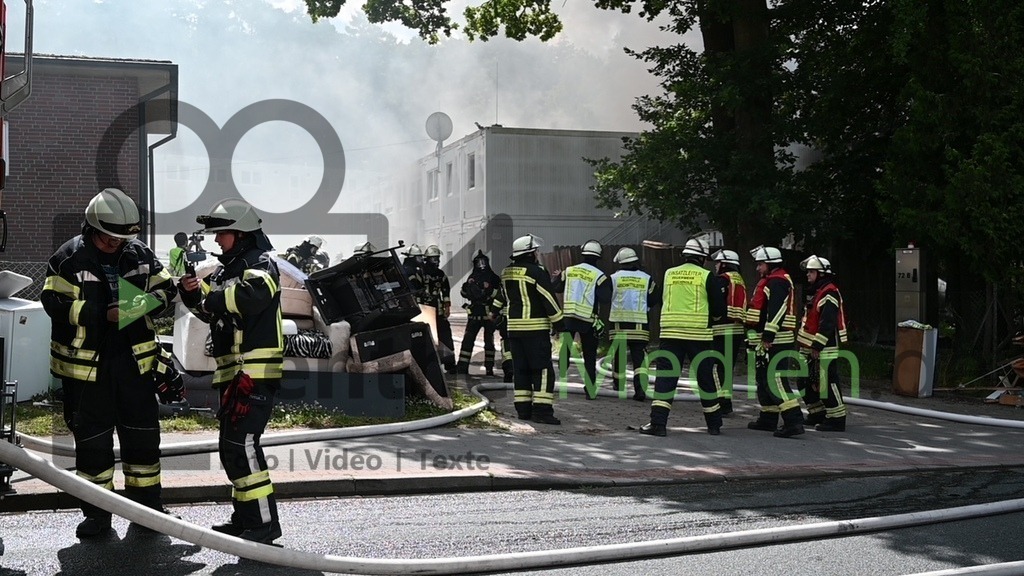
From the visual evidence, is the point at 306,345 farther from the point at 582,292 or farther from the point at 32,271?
the point at 32,271

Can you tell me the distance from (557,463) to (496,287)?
6.27m

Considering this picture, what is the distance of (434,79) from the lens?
49219 mm

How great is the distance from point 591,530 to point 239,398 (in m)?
2.16

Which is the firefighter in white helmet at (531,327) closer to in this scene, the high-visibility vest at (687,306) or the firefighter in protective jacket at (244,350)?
the high-visibility vest at (687,306)

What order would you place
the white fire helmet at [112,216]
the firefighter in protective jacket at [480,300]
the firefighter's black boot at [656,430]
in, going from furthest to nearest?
1. the firefighter in protective jacket at [480,300]
2. the firefighter's black boot at [656,430]
3. the white fire helmet at [112,216]

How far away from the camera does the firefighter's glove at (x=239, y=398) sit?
531 centimetres

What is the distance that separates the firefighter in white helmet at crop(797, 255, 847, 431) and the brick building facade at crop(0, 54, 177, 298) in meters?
12.3

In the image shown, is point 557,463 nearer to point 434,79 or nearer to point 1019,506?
point 1019,506

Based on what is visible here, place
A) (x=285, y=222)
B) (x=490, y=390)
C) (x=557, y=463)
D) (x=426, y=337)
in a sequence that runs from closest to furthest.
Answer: (x=557, y=463), (x=426, y=337), (x=490, y=390), (x=285, y=222)

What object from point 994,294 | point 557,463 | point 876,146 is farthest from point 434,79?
point 557,463

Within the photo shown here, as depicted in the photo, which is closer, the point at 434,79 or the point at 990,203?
the point at 990,203

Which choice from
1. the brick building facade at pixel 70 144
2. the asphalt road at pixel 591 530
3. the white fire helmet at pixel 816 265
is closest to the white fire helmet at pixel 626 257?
the white fire helmet at pixel 816 265

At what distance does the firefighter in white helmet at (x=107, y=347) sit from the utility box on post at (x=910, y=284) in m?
11.0

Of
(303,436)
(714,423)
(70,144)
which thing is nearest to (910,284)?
(714,423)
